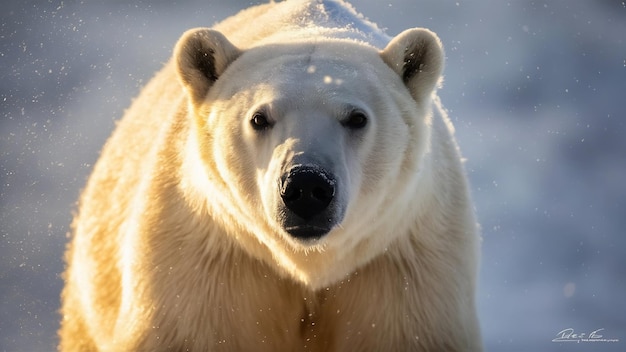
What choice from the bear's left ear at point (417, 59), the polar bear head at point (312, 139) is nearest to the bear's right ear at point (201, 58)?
the polar bear head at point (312, 139)

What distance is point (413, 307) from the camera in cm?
→ 638

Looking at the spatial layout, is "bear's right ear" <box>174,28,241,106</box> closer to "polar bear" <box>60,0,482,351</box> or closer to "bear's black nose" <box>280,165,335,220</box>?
"polar bear" <box>60,0,482,351</box>

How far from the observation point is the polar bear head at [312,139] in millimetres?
5453

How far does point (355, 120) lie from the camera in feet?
18.7

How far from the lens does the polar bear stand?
18.7ft

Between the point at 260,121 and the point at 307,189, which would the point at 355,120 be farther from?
the point at 307,189

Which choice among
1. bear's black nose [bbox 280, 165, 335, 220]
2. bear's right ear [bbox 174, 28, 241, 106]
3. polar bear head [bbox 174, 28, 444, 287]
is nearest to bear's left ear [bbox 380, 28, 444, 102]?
polar bear head [bbox 174, 28, 444, 287]

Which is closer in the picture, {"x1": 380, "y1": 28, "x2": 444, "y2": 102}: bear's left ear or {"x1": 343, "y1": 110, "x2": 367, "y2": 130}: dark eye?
{"x1": 343, "y1": 110, "x2": 367, "y2": 130}: dark eye

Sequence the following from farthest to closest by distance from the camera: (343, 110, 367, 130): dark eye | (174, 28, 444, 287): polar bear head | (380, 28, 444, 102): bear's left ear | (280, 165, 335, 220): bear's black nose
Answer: (380, 28, 444, 102): bear's left ear
(343, 110, 367, 130): dark eye
(174, 28, 444, 287): polar bear head
(280, 165, 335, 220): bear's black nose

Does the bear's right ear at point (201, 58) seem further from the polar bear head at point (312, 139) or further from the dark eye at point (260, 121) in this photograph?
the dark eye at point (260, 121)

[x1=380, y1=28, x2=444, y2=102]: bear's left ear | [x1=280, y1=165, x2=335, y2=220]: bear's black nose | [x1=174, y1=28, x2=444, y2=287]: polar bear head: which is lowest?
[x1=280, y1=165, x2=335, y2=220]: bear's black nose

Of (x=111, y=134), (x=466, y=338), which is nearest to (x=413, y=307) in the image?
(x=466, y=338)

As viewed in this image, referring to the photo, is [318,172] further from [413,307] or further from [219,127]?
[413,307]

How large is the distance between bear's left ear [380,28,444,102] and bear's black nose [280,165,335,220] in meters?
1.18
